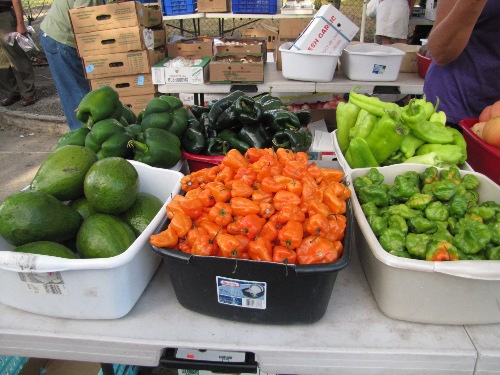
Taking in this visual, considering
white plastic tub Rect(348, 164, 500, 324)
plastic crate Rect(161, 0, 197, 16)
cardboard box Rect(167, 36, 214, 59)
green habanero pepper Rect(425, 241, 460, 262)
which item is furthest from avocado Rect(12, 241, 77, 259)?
plastic crate Rect(161, 0, 197, 16)

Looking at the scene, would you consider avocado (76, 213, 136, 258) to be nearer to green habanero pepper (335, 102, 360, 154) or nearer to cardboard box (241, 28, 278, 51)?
green habanero pepper (335, 102, 360, 154)

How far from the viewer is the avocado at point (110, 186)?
1243 millimetres

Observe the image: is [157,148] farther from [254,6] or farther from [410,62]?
[254,6]

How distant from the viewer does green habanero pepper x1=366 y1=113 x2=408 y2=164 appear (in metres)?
1.59

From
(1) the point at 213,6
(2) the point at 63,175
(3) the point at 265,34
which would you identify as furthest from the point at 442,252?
(1) the point at 213,6

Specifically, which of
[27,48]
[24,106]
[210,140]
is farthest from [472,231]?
[24,106]

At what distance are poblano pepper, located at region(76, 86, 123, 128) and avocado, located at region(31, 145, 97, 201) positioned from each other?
0.50 meters

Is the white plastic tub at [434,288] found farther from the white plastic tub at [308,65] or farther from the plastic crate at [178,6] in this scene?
the plastic crate at [178,6]

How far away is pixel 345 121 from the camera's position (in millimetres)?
1813

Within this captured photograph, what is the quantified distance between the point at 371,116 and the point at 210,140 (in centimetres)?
75

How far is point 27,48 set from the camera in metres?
5.34

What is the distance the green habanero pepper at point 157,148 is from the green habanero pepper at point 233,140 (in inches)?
10.4

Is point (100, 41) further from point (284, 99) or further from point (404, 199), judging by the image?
point (404, 199)

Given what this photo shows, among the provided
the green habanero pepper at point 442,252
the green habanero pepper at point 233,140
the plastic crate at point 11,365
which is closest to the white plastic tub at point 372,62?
the green habanero pepper at point 233,140
